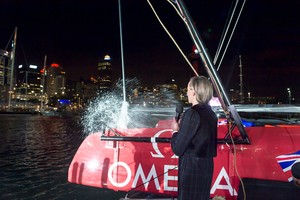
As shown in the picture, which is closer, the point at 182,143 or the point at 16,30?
the point at 182,143

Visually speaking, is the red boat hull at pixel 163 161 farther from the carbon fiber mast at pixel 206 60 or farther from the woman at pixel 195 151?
the woman at pixel 195 151

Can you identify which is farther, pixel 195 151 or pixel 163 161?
pixel 163 161

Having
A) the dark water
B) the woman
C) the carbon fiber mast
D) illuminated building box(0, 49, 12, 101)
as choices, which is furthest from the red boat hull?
illuminated building box(0, 49, 12, 101)

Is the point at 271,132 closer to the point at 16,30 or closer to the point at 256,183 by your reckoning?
the point at 256,183

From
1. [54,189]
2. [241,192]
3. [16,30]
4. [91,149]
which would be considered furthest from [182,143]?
[16,30]

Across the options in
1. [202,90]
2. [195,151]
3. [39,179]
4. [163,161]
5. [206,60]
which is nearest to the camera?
[195,151]

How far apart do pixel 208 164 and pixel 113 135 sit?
89.6 inches

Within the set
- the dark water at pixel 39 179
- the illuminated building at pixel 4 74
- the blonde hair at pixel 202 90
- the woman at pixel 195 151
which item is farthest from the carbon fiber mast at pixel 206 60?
the illuminated building at pixel 4 74

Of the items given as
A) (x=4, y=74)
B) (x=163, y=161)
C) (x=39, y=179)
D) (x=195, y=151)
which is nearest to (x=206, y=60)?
(x=195, y=151)

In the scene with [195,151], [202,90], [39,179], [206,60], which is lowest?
[39,179]

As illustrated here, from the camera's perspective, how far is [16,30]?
92.1 meters

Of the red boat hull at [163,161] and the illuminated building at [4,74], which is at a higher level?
the illuminated building at [4,74]

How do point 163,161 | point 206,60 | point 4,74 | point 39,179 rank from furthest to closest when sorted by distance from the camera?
1. point 4,74
2. point 39,179
3. point 163,161
4. point 206,60

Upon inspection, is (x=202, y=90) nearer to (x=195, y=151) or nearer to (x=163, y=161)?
(x=195, y=151)
